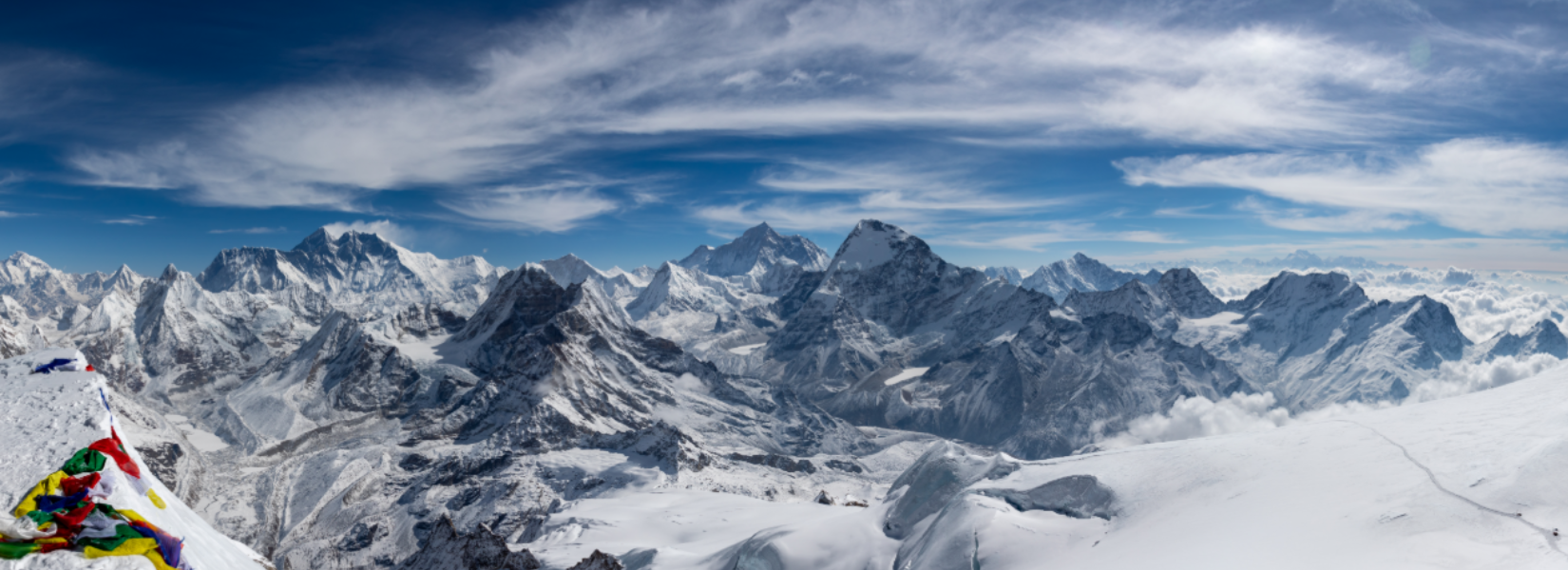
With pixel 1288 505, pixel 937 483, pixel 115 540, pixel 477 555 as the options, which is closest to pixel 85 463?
pixel 115 540

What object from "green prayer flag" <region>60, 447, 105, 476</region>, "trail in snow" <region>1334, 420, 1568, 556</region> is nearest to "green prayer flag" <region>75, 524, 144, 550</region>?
"green prayer flag" <region>60, 447, 105, 476</region>

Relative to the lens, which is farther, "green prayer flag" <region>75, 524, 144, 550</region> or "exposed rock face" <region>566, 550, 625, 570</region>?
"exposed rock face" <region>566, 550, 625, 570</region>

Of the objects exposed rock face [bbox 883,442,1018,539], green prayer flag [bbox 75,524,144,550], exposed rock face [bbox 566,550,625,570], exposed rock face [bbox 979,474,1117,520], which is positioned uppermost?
green prayer flag [bbox 75,524,144,550]

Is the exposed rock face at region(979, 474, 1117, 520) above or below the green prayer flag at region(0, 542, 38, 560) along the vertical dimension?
below

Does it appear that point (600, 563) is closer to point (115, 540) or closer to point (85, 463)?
point (85, 463)

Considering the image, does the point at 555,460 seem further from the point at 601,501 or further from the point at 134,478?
the point at 134,478

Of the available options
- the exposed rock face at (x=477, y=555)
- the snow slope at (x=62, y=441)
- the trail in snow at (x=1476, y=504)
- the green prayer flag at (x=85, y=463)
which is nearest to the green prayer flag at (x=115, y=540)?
the snow slope at (x=62, y=441)

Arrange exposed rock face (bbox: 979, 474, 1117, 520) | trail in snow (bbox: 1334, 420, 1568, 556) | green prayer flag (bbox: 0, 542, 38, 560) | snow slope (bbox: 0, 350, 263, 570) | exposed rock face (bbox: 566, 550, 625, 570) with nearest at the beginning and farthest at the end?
green prayer flag (bbox: 0, 542, 38, 560) < trail in snow (bbox: 1334, 420, 1568, 556) < snow slope (bbox: 0, 350, 263, 570) < exposed rock face (bbox: 979, 474, 1117, 520) < exposed rock face (bbox: 566, 550, 625, 570)

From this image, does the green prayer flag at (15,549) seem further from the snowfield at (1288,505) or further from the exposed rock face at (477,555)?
the exposed rock face at (477,555)

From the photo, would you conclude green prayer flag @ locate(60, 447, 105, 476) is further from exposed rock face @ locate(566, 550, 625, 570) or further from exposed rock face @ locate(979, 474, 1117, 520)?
exposed rock face @ locate(566, 550, 625, 570)
